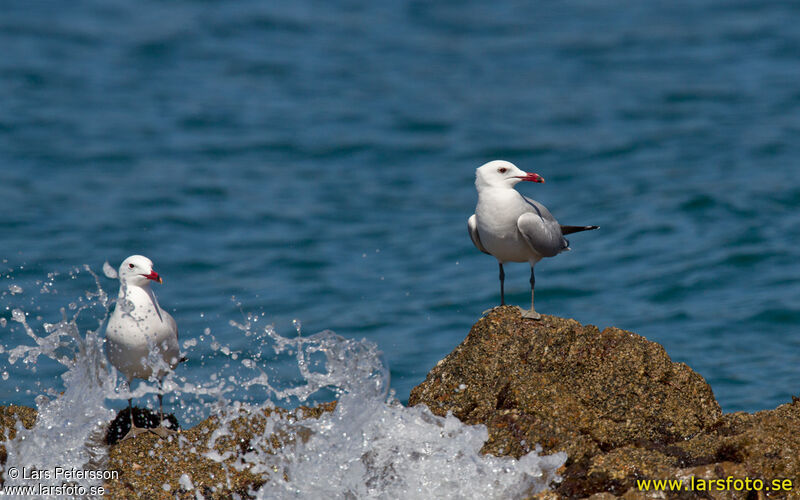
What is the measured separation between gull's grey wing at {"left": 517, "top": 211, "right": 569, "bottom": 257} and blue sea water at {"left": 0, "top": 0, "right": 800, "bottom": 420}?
392 centimetres

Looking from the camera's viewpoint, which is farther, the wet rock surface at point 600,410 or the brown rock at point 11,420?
the brown rock at point 11,420

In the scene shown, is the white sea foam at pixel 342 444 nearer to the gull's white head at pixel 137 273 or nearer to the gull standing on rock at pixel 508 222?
the gull's white head at pixel 137 273

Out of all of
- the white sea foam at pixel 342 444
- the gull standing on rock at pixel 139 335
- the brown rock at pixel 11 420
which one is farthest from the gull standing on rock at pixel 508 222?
the brown rock at pixel 11 420

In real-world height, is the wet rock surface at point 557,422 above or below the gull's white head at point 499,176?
below

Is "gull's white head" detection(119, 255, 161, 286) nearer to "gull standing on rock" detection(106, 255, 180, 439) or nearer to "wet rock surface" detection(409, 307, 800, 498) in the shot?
"gull standing on rock" detection(106, 255, 180, 439)

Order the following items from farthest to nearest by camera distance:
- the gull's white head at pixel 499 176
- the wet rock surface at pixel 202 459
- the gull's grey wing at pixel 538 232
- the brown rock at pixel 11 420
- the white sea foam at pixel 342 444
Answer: the gull's white head at pixel 499 176, the gull's grey wing at pixel 538 232, the brown rock at pixel 11 420, the wet rock surface at pixel 202 459, the white sea foam at pixel 342 444

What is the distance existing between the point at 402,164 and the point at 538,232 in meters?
11.8

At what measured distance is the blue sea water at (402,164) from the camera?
45.3 feet

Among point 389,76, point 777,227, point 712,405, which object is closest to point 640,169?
point 777,227

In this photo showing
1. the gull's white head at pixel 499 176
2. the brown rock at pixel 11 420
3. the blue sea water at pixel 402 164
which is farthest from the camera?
the blue sea water at pixel 402 164

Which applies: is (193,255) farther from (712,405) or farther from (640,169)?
(712,405)

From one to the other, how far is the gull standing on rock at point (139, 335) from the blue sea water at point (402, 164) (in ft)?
9.29

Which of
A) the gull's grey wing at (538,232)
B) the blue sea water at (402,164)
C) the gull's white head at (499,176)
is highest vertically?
the gull's white head at (499,176)

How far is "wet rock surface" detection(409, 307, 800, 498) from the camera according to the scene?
6062 millimetres
